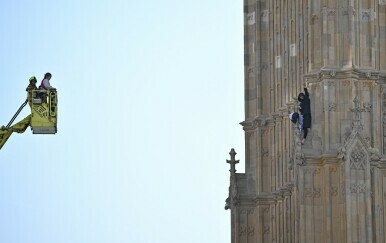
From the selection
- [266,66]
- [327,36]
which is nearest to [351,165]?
[327,36]

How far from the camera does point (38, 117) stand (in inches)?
680

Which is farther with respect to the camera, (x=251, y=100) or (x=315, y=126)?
(x=251, y=100)

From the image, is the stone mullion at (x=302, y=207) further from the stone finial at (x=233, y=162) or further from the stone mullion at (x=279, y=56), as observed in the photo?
the stone finial at (x=233, y=162)

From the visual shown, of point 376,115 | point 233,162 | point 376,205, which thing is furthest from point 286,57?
point 376,205

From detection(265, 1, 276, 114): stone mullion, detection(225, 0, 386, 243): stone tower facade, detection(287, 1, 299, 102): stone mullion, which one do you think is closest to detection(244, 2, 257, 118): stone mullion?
detection(265, 1, 276, 114): stone mullion

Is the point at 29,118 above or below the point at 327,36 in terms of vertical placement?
below

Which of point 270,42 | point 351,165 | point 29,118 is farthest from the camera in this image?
point 270,42

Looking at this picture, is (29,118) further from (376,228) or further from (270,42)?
(270,42)

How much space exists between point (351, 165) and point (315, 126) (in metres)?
1.95

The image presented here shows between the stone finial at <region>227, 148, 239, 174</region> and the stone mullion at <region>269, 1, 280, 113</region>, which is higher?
the stone mullion at <region>269, 1, 280, 113</region>

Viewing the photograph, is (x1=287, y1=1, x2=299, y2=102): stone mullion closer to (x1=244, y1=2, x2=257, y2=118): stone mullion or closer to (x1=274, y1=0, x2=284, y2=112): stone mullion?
(x1=274, y1=0, x2=284, y2=112): stone mullion

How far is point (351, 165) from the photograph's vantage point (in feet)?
149

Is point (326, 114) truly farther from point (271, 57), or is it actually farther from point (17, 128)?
point (17, 128)

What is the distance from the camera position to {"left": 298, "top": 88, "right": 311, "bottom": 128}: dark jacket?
46438 millimetres
